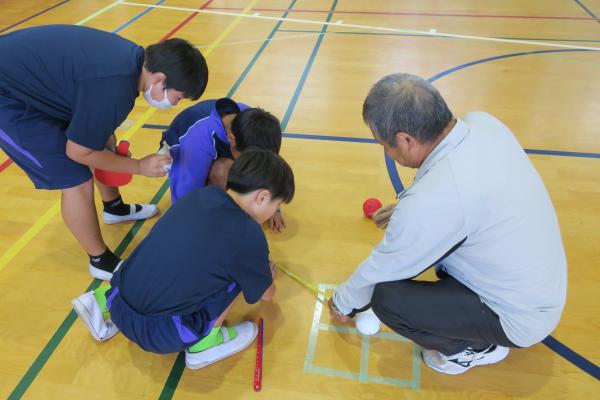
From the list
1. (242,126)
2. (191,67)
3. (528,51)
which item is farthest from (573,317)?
(528,51)

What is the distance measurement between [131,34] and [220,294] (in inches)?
165

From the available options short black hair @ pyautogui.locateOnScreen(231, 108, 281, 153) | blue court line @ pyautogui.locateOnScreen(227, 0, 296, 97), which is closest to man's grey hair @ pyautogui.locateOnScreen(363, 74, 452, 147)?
short black hair @ pyautogui.locateOnScreen(231, 108, 281, 153)

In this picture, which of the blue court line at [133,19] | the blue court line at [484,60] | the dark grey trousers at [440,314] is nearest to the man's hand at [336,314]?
the dark grey trousers at [440,314]

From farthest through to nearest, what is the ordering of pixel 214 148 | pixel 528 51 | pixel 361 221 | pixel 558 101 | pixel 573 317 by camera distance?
pixel 528 51 → pixel 558 101 → pixel 361 221 → pixel 214 148 → pixel 573 317

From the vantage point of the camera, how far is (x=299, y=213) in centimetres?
249

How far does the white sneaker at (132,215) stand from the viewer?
2416 millimetres

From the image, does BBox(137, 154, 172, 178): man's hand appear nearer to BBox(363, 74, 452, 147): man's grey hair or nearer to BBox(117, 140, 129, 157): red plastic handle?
BBox(117, 140, 129, 157): red plastic handle

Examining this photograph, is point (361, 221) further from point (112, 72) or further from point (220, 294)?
point (112, 72)

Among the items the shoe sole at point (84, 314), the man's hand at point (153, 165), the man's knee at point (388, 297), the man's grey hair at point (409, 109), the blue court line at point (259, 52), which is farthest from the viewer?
the blue court line at point (259, 52)

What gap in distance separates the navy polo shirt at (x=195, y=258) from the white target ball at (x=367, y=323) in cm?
54

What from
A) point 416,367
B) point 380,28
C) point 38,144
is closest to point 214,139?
point 38,144

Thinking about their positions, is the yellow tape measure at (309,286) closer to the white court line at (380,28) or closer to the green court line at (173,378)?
the green court line at (173,378)

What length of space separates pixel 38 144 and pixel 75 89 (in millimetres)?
326

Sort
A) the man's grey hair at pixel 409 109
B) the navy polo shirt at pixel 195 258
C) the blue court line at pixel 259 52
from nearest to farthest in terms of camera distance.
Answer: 1. the man's grey hair at pixel 409 109
2. the navy polo shirt at pixel 195 258
3. the blue court line at pixel 259 52
